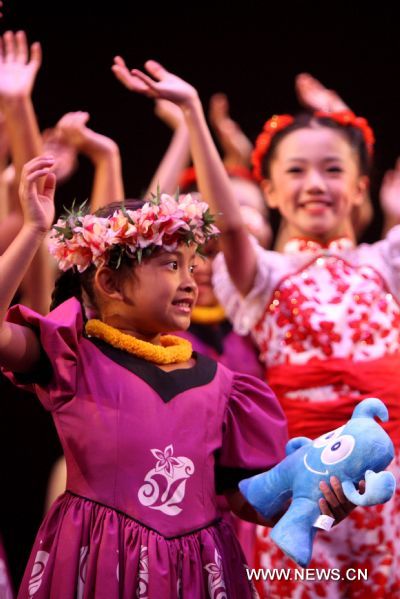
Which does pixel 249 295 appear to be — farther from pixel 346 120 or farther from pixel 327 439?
pixel 327 439

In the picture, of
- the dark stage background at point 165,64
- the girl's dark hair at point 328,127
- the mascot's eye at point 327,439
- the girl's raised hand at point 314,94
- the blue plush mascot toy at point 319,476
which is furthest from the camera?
the dark stage background at point 165,64

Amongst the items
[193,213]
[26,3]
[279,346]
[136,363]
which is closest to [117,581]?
[136,363]

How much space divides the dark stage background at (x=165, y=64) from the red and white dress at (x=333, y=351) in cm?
88

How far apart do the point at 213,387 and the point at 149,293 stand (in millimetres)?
215

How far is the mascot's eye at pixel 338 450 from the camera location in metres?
1.43

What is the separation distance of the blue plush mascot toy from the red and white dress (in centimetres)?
61

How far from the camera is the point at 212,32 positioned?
3354 mm

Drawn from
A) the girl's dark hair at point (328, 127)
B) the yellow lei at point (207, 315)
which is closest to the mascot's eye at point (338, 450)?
the girl's dark hair at point (328, 127)

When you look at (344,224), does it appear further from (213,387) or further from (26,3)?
(26,3)

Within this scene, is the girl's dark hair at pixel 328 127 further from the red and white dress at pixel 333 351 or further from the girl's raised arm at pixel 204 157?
the girl's raised arm at pixel 204 157

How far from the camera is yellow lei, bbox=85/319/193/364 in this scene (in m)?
1.61

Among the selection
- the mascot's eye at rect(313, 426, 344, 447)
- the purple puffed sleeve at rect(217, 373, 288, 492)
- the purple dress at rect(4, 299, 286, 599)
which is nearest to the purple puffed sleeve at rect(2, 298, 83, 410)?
the purple dress at rect(4, 299, 286, 599)
